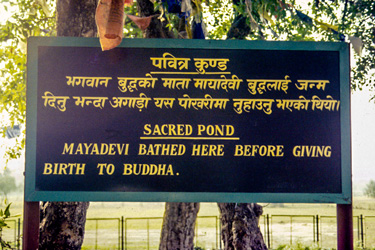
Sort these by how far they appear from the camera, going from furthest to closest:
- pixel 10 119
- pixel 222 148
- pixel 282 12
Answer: pixel 10 119 → pixel 282 12 → pixel 222 148

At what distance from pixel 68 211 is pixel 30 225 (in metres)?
1.29

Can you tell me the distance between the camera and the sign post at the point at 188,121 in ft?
14.5

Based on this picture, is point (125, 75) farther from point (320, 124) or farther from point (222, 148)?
point (320, 124)

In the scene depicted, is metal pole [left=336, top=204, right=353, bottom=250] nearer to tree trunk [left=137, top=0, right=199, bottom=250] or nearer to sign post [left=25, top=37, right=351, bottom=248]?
sign post [left=25, top=37, right=351, bottom=248]

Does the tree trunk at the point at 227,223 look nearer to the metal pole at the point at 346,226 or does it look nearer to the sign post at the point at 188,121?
the metal pole at the point at 346,226

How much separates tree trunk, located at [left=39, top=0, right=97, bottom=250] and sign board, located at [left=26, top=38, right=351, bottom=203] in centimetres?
149

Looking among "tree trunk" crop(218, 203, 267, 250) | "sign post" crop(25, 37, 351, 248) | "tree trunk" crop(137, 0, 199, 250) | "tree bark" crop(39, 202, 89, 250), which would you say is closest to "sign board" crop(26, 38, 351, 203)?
"sign post" crop(25, 37, 351, 248)

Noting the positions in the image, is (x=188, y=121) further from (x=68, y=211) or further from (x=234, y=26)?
(x=234, y=26)

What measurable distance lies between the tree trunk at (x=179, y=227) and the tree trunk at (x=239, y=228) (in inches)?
38.2

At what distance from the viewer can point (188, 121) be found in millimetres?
4496

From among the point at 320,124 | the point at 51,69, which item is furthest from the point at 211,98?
the point at 51,69

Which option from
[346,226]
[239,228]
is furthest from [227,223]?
[346,226]

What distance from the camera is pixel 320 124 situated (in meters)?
4.54

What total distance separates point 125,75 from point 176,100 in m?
0.56
